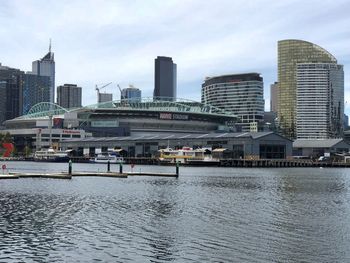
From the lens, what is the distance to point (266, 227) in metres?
42.1

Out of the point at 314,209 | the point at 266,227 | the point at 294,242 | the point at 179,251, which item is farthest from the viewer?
the point at 314,209

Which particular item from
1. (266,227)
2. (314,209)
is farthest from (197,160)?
(266,227)

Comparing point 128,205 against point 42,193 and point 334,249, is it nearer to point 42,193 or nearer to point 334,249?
point 42,193

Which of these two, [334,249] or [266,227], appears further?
[266,227]

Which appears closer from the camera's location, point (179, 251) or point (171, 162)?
point (179, 251)

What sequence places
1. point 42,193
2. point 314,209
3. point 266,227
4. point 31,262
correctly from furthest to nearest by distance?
point 42,193, point 314,209, point 266,227, point 31,262

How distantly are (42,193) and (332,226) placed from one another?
3890cm

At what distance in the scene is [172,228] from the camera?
41.4 metres

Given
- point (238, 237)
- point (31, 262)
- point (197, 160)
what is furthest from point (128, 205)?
point (197, 160)

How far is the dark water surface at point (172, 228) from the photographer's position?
32.5m

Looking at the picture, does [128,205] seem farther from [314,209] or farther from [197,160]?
[197,160]

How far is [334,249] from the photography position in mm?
34344

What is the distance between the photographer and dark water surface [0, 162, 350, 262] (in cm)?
3250

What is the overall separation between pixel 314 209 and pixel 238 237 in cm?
1939
